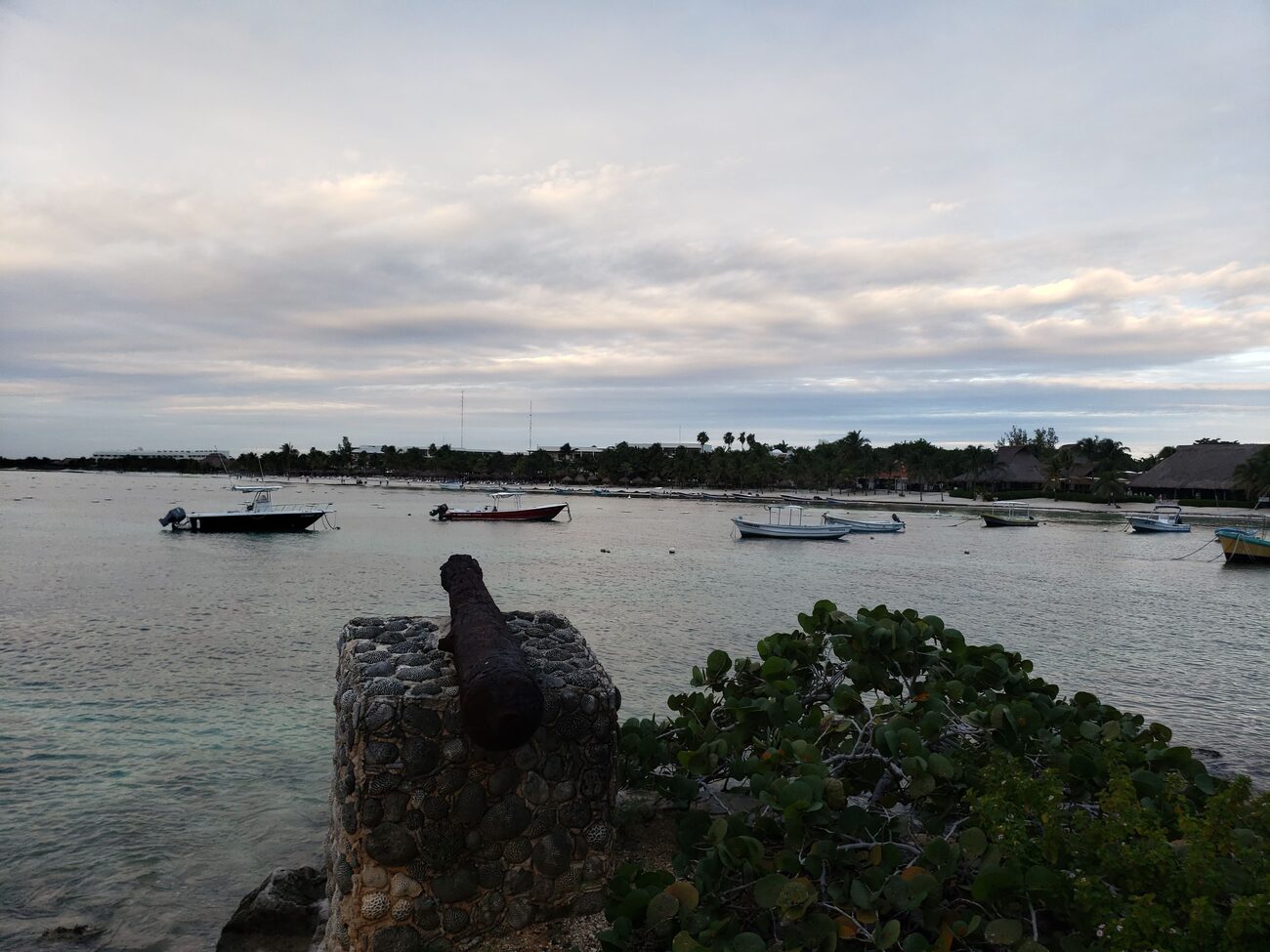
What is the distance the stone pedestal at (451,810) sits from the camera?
503 cm

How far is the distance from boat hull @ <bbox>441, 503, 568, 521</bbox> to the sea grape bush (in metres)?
69.1

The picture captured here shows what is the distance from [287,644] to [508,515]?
57.3 metres

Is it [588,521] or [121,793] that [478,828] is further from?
[588,521]

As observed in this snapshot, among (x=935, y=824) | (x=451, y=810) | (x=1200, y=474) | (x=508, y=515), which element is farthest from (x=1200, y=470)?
(x=451, y=810)

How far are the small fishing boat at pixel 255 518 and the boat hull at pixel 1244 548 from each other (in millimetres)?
57982

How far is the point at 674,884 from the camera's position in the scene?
516cm

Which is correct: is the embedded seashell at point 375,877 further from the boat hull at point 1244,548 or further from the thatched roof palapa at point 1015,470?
the thatched roof palapa at point 1015,470

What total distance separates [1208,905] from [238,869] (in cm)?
820

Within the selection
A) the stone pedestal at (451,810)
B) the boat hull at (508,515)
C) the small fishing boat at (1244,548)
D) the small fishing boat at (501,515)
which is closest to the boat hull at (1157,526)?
the small fishing boat at (1244,548)

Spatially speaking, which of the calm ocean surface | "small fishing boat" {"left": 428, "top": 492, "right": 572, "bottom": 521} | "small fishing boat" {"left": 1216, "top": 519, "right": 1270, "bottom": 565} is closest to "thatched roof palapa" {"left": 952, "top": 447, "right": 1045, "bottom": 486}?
the calm ocean surface

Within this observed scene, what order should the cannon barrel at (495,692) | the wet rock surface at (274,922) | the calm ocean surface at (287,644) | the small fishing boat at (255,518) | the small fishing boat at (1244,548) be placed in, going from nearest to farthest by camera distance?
the cannon barrel at (495,692) < the wet rock surface at (274,922) < the calm ocean surface at (287,644) < the small fishing boat at (1244,548) < the small fishing boat at (255,518)

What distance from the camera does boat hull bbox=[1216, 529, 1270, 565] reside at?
45.7m

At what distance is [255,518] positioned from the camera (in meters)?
58.5

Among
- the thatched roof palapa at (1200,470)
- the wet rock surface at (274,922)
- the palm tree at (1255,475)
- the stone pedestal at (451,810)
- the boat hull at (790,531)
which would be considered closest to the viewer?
the stone pedestal at (451,810)
